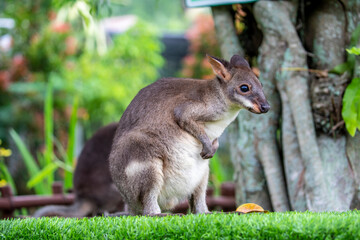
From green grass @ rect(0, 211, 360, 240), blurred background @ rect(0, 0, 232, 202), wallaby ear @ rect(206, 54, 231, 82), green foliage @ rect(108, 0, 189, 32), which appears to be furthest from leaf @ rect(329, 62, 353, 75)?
green foliage @ rect(108, 0, 189, 32)

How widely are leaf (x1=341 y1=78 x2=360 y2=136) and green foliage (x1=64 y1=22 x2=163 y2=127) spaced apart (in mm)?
6161

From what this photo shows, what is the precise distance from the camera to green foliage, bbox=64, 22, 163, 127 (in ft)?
32.9

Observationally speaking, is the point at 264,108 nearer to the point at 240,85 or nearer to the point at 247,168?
the point at 240,85

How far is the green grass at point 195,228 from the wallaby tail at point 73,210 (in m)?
2.65

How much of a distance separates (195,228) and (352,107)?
2.17m

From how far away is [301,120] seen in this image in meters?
4.36

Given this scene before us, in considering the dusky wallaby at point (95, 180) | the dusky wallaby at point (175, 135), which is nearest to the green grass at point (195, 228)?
the dusky wallaby at point (175, 135)

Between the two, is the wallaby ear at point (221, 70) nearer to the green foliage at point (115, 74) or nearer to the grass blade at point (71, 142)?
the grass blade at point (71, 142)

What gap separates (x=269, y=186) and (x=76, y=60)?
8.60 metres

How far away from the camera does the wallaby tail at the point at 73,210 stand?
5.41m

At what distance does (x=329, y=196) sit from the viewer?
4.23m

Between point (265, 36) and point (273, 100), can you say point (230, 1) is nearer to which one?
point (265, 36)

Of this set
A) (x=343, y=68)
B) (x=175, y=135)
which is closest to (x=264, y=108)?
(x=175, y=135)

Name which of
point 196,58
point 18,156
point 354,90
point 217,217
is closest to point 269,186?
point 354,90
